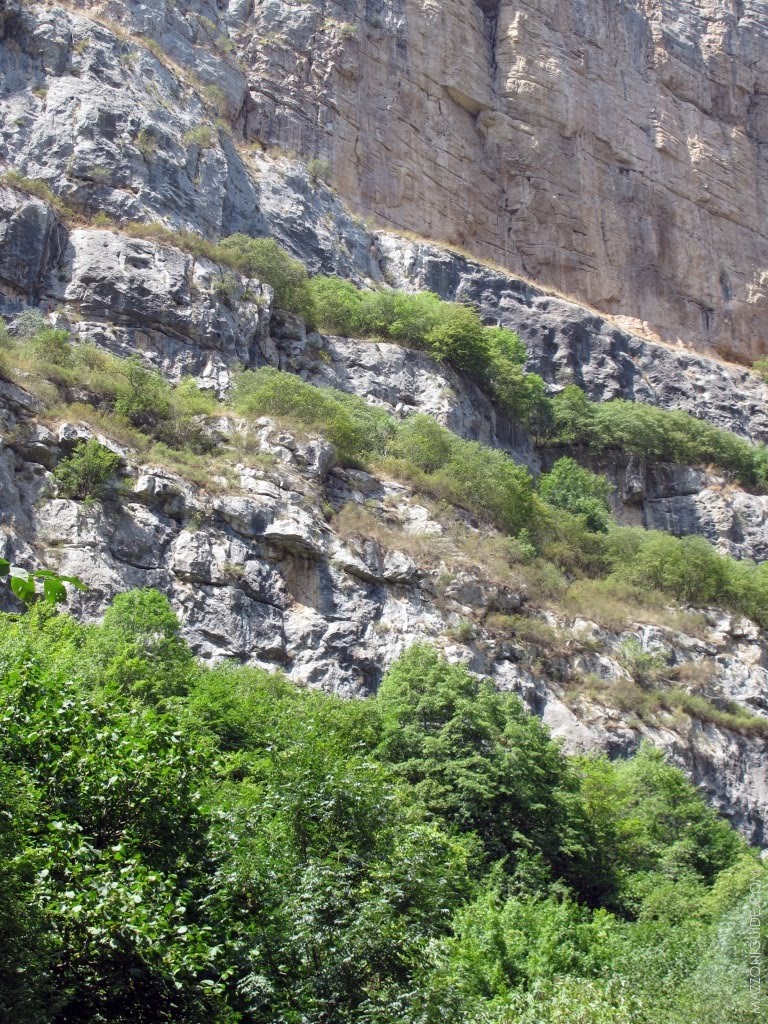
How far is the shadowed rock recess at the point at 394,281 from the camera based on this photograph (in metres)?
22.0

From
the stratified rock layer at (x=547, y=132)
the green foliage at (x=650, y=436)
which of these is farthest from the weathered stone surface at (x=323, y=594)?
the stratified rock layer at (x=547, y=132)

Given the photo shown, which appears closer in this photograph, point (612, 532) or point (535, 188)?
point (612, 532)

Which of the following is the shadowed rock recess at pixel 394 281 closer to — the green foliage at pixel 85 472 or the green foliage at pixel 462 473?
the green foliage at pixel 85 472

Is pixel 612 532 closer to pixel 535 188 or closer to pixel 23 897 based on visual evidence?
pixel 535 188

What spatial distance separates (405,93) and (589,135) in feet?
27.9

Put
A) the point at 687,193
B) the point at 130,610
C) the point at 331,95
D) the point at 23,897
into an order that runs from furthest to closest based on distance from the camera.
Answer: the point at 687,193 → the point at 331,95 → the point at 130,610 → the point at 23,897

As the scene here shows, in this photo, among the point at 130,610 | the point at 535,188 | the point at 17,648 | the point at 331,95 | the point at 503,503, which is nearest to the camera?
the point at 17,648

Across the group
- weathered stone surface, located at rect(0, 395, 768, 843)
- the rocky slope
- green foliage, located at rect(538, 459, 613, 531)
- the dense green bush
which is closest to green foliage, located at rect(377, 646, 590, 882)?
the dense green bush

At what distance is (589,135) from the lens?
4800 cm

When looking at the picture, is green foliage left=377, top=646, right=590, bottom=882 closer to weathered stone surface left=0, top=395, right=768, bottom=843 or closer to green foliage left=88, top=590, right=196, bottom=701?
green foliage left=88, top=590, right=196, bottom=701

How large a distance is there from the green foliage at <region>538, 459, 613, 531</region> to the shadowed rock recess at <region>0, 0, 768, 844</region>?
6.89 ft

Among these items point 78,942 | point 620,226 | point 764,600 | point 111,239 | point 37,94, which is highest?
point 620,226

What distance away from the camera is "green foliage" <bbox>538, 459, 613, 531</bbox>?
30422mm

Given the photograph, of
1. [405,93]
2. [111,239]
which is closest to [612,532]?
[111,239]
